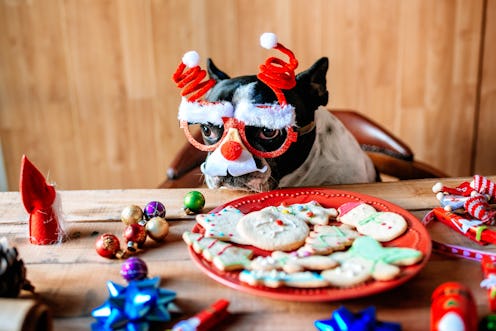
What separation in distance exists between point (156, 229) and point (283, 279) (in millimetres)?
268

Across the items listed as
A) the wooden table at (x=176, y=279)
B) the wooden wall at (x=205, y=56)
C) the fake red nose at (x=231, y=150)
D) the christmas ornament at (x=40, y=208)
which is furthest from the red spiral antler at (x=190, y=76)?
the wooden wall at (x=205, y=56)

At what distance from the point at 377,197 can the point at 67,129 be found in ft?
4.86

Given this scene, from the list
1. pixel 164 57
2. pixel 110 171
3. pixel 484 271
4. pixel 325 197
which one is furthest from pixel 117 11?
pixel 484 271

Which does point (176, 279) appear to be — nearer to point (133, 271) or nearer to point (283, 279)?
point (133, 271)

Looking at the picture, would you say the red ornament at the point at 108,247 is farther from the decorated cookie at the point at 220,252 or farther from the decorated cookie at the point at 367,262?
the decorated cookie at the point at 367,262

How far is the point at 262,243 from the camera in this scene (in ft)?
2.72

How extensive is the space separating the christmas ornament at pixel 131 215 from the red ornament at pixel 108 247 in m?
0.11

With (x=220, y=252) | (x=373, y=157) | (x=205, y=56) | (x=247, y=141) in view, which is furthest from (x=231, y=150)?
(x=205, y=56)

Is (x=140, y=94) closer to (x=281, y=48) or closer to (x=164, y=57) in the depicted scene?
(x=164, y=57)

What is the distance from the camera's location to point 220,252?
2.60 ft

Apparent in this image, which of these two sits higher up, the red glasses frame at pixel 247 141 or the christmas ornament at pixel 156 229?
the red glasses frame at pixel 247 141

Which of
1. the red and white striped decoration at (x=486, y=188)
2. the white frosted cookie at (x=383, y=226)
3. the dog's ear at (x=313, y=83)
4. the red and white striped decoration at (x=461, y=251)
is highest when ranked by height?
the dog's ear at (x=313, y=83)

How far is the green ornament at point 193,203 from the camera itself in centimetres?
101

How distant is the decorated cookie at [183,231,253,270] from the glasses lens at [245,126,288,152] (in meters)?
0.27
